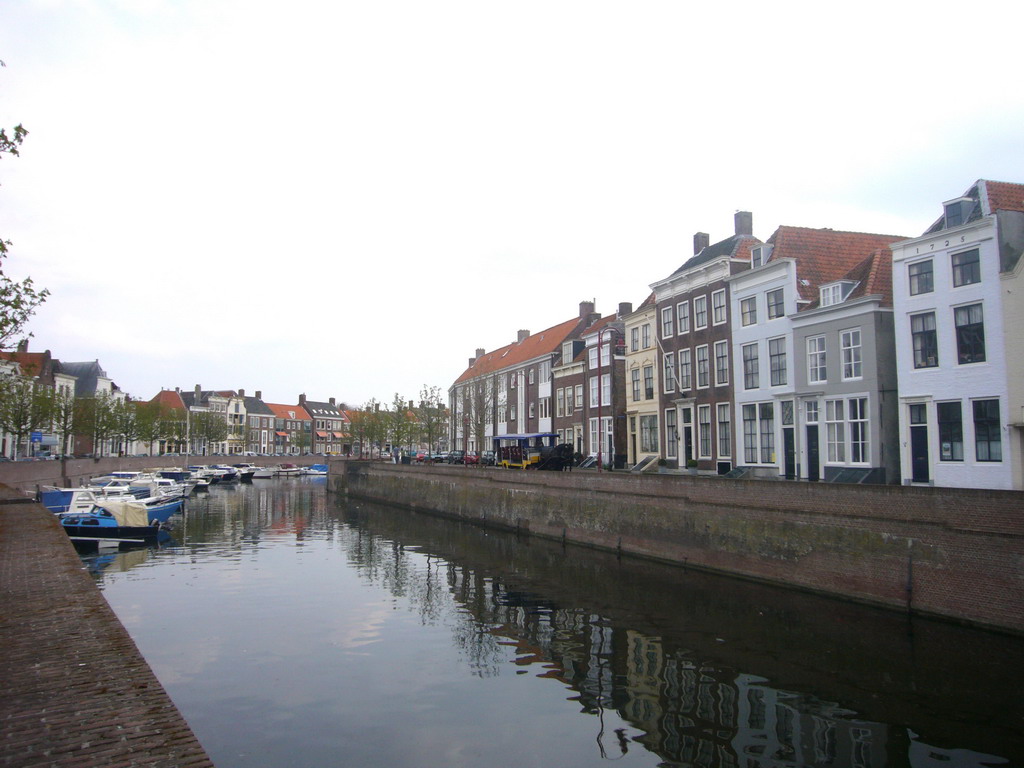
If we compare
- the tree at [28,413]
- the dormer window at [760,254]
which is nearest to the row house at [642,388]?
the dormer window at [760,254]

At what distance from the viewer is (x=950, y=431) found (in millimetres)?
25125

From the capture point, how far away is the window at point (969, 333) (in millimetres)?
24234

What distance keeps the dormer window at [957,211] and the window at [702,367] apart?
14392 millimetres

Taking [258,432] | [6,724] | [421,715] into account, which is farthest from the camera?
[258,432]

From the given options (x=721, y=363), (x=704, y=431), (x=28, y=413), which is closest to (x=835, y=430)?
(x=721, y=363)

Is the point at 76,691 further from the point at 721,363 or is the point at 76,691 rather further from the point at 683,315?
the point at 683,315

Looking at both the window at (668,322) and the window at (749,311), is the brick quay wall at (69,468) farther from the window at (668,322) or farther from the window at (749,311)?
the window at (749,311)

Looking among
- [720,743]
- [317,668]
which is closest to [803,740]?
[720,743]

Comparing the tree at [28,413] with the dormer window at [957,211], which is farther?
the tree at [28,413]

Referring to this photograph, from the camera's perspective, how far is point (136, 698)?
8219mm

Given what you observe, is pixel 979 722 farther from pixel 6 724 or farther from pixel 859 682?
pixel 6 724

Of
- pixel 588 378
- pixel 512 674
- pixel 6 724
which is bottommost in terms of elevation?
pixel 512 674

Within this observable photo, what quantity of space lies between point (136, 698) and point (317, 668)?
25.7 feet

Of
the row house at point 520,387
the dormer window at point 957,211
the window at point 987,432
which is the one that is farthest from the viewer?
the row house at point 520,387
